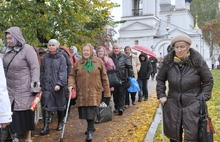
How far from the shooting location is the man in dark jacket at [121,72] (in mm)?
8141

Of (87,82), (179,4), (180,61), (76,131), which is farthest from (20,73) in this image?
(179,4)

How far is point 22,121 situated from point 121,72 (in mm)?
3793

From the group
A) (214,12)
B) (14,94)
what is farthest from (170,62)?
(214,12)

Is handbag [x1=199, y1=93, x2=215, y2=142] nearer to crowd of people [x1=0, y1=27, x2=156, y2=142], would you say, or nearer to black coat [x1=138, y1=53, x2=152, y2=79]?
crowd of people [x1=0, y1=27, x2=156, y2=142]

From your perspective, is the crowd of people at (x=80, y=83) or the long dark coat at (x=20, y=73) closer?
the crowd of people at (x=80, y=83)

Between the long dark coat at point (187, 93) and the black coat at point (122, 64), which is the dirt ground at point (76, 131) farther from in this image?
the long dark coat at point (187, 93)

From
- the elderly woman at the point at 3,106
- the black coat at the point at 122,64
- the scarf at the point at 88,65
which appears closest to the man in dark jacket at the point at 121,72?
the black coat at the point at 122,64

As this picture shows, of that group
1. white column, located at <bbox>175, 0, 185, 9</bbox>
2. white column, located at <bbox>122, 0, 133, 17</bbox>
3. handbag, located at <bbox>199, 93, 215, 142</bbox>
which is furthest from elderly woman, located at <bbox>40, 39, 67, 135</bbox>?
white column, located at <bbox>175, 0, 185, 9</bbox>

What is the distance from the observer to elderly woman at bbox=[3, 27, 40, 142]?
482cm

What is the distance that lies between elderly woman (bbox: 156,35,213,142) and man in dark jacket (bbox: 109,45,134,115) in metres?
3.85

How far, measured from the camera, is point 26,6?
7.82 metres

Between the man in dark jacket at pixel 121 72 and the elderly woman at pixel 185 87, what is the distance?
152 inches

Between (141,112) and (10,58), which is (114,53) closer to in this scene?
(141,112)

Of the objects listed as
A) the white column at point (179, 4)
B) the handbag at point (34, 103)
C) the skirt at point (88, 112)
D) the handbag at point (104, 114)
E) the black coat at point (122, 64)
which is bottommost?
the handbag at point (104, 114)
